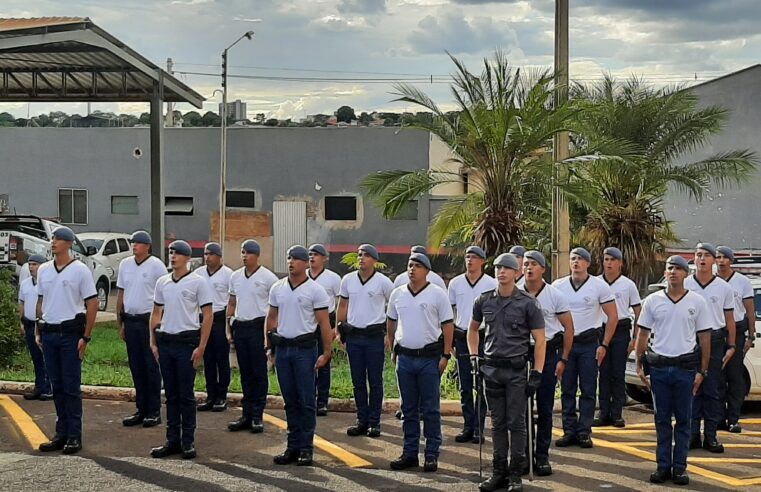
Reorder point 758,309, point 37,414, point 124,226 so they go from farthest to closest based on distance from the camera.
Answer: point 124,226
point 758,309
point 37,414

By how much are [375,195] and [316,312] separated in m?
7.05

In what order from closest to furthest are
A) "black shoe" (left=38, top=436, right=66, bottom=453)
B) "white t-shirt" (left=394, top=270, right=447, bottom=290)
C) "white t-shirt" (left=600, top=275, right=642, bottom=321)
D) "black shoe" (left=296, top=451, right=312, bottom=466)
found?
"black shoe" (left=296, top=451, right=312, bottom=466) < "black shoe" (left=38, top=436, right=66, bottom=453) < "white t-shirt" (left=394, top=270, right=447, bottom=290) < "white t-shirt" (left=600, top=275, right=642, bottom=321)

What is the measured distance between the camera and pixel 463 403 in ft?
37.2

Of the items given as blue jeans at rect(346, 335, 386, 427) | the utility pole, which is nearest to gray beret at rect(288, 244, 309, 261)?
blue jeans at rect(346, 335, 386, 427)

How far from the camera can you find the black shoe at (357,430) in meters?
11.5

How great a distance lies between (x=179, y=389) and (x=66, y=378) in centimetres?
112

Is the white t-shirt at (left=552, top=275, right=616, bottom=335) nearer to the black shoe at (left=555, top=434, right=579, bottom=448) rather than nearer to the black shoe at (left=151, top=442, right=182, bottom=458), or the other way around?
the black shoe at (left=555, top=434, right=579, bottom=448)

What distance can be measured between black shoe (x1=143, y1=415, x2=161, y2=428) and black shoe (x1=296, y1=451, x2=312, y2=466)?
2297 mm

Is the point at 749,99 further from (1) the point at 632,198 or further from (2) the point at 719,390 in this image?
(2) the point at 719,390

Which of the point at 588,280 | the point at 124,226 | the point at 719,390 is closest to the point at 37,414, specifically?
the point at 588,280

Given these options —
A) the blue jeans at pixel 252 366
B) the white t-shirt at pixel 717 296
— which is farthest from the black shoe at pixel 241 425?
the white t-shirt at pixel 717 296

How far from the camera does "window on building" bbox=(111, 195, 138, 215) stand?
38.6 meters

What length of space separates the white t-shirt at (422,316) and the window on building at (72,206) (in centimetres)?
3070

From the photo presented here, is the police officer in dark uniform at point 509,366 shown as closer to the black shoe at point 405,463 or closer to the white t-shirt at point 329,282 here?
the black shoe at point 405,463
